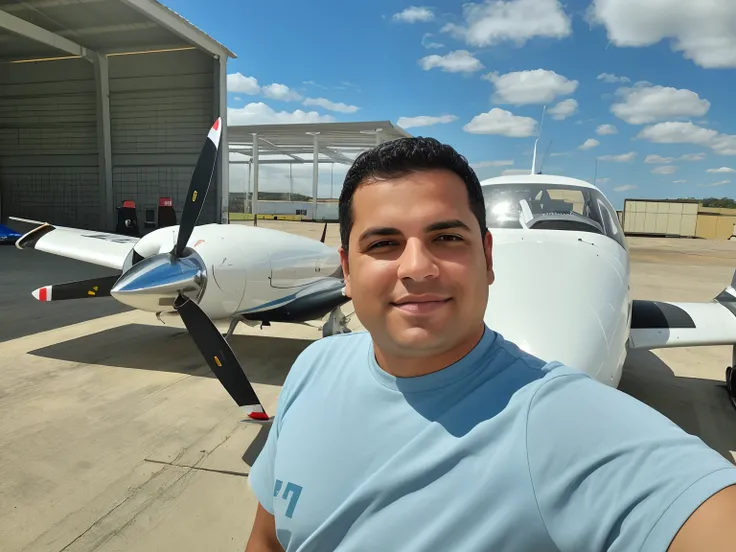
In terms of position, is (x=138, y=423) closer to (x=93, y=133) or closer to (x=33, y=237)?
(x=33, y=237)

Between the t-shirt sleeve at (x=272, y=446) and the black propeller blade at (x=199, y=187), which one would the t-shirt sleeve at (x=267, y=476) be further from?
the black propeller blade at (x=199, y=187)

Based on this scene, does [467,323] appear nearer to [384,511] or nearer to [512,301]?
[384,511]

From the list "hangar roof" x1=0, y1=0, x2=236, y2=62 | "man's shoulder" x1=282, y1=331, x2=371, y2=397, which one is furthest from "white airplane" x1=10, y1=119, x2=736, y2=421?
"hangar roof" x1=0, y1=0, x2=236, y2=62

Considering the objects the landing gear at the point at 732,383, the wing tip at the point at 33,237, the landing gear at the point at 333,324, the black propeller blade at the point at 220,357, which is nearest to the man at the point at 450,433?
the black propeller blade at the point at 220,357

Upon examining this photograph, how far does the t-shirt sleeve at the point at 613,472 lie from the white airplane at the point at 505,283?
67.2 inches

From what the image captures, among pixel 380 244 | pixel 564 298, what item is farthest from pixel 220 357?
pixel 380 244

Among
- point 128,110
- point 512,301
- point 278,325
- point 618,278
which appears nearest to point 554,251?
point 618,278

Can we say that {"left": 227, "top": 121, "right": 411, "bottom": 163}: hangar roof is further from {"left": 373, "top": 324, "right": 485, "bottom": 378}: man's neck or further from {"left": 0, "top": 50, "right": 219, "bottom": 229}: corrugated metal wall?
{"left": 373, "top": 324, "right": 485, "bottom": 378}: man's neck

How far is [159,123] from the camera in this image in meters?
22.9

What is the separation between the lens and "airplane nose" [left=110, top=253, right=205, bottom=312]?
5.40m

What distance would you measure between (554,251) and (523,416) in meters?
2.87

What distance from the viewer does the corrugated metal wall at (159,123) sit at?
2178 cm

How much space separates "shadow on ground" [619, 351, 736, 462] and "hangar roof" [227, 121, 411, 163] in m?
33.1

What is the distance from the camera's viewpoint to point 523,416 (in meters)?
1.00
